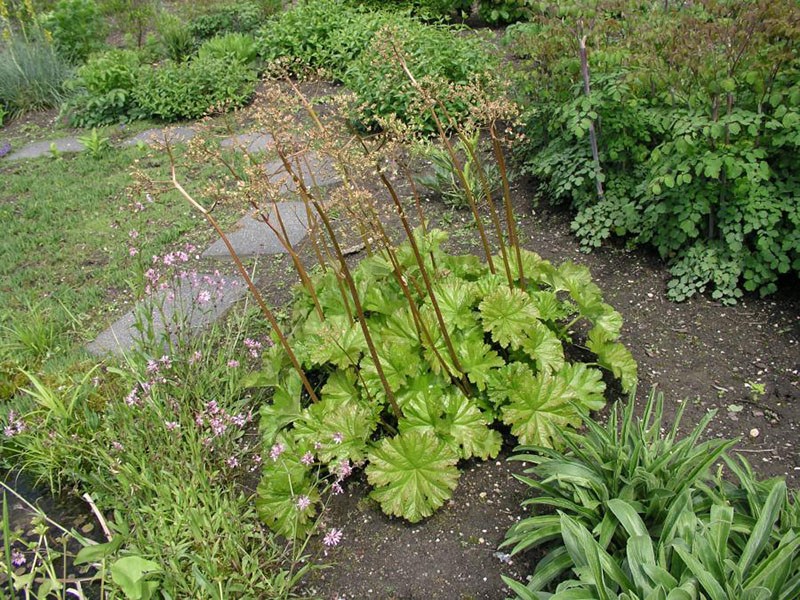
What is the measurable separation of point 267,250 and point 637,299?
239 centimetres

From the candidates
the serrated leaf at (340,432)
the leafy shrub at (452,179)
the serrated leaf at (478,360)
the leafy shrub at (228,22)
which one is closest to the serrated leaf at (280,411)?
the serrated leaf at (340,432)

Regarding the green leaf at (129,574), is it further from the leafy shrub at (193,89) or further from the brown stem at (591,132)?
the leafy shrub at (193,89)

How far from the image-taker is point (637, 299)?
11.8ft

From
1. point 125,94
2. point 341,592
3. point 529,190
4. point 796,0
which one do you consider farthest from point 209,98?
point 341,592

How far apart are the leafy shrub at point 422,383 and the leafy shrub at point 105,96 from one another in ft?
17.7

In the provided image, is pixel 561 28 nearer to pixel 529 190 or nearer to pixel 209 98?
pixel 529 190

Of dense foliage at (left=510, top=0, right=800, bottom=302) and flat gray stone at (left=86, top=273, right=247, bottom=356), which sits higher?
dense foliage at (left=510, top=0, right=800, bottom=302)

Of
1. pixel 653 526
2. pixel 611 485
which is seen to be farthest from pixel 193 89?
pixel 653 526

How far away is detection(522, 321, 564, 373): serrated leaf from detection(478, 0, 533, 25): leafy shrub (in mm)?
5969

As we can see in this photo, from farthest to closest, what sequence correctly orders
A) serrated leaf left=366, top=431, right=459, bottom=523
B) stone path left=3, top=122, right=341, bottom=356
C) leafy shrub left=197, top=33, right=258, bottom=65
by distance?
leafy shrub left=197, top=33, right=258, bottom=65 < stone path left=3, top=122, right=341, bottom=356 < serrated leaf left=366, top=431, right=459, bottom=523

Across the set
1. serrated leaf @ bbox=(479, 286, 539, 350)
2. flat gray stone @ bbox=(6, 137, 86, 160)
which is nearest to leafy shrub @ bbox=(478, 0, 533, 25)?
flat gray stone @ bbox=(6, 137, 86, 160)

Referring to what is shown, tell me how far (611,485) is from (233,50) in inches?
272

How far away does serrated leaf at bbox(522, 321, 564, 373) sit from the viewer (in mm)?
2812

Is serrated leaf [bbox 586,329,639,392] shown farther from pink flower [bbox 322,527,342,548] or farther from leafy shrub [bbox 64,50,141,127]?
leafy shrub [bbox 64,50,141,127]
